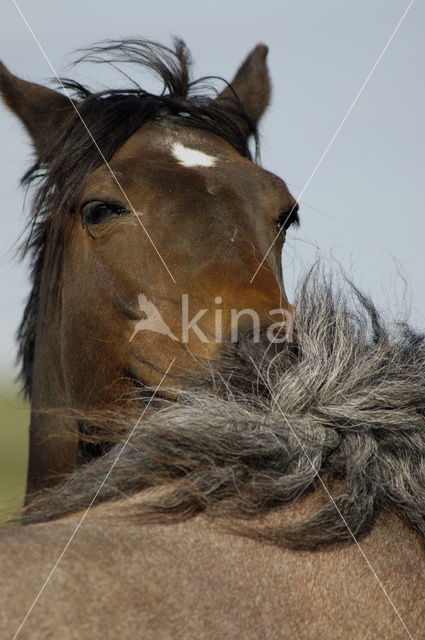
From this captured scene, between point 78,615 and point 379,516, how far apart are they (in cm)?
70

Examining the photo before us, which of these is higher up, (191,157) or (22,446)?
(191,157)

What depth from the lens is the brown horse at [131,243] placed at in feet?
9.80

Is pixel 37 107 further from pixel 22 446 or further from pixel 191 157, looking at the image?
pixel 22 446

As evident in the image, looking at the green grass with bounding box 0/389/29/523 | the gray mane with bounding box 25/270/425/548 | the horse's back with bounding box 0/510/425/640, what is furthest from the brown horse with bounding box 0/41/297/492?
the horse's back with bounding box 0/510/425/640

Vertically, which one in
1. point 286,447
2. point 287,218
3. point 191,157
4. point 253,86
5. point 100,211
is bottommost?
point 100,211

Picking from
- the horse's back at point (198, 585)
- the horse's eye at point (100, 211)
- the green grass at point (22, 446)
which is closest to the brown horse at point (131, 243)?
the horse's eye at point (100, 211)

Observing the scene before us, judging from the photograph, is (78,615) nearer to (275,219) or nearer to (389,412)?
(389,412)

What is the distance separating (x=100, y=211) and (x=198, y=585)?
261 cm

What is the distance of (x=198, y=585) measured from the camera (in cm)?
111

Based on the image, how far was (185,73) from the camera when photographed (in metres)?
4.40

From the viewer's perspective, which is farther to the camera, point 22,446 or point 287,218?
point 22,446

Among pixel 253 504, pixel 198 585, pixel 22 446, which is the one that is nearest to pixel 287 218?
pixel 253 504

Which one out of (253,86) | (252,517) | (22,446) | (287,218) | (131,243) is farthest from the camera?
(22,446)

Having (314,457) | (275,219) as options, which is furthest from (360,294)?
(275,219)
